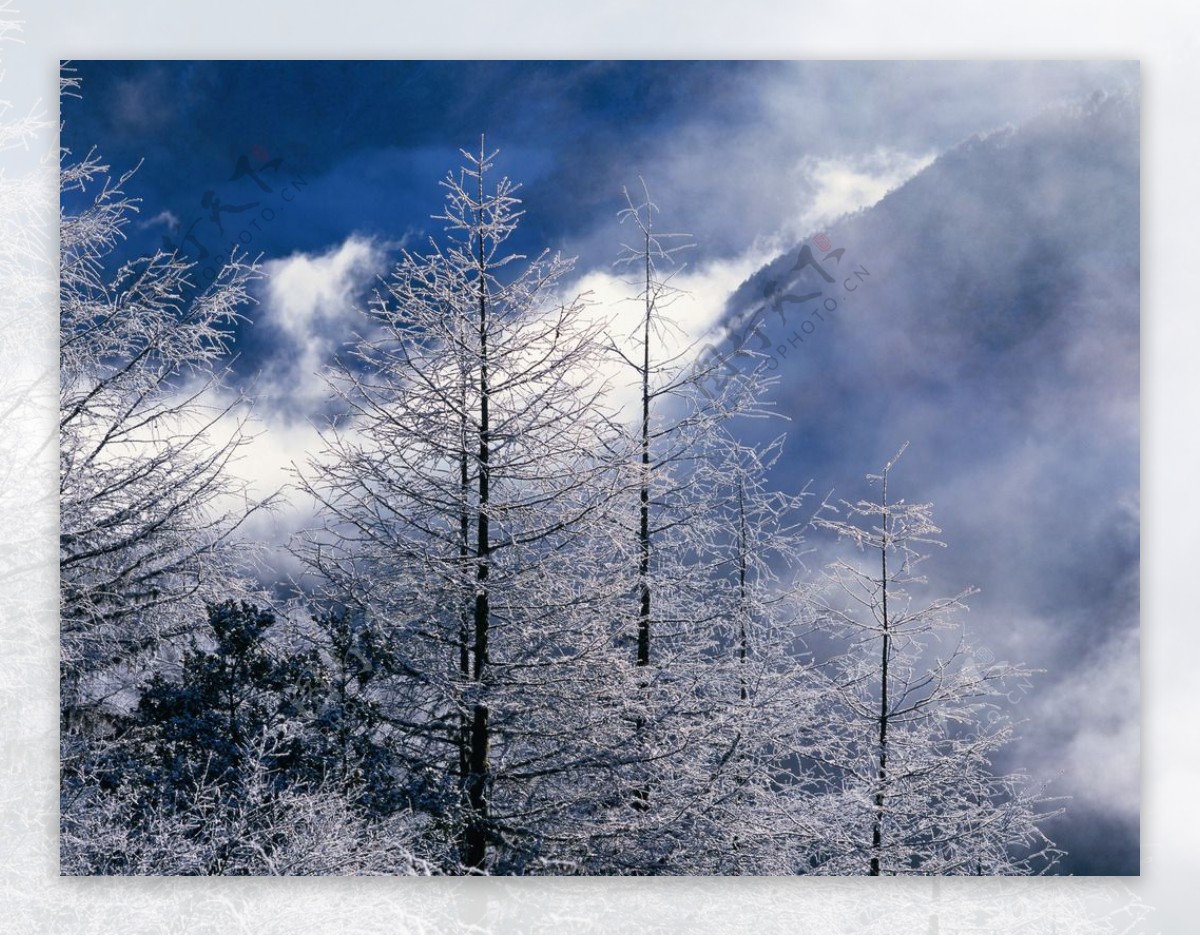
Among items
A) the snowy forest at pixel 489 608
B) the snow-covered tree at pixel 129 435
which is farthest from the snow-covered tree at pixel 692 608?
the snow-covered tree at pixel 129 435

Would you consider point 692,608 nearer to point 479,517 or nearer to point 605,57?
point 479,517

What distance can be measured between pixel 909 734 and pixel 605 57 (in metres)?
2.81

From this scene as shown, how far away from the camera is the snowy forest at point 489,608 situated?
4.20m

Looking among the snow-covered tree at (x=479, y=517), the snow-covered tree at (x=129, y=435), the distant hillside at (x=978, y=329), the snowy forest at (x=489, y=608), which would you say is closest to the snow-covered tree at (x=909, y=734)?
the snowy forest at (x=489, y=608)

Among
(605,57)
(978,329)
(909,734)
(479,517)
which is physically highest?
(605,57)

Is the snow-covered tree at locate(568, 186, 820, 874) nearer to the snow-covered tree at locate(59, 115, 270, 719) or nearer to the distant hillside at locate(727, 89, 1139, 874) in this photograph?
the distant hillside at locate(727, 89, 1139, 874)

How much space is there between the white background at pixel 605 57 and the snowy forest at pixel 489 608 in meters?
0.11

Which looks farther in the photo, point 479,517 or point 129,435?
point 129,435

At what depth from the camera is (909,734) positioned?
4.29 m

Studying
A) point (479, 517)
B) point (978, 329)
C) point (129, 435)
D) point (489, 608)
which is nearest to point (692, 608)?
point (489, 608)

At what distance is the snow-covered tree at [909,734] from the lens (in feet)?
13.8

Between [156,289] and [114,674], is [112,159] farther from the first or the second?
[114,674]

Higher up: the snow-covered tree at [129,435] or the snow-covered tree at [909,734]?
the snow-covered tree at [129,435]

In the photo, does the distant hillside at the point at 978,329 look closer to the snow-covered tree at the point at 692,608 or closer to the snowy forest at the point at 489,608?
the snowy forest at the point at 489,608
